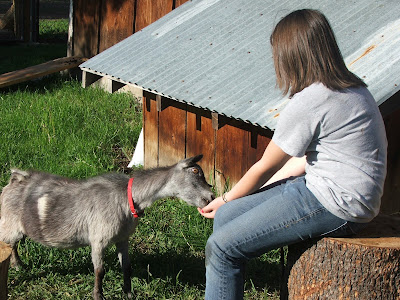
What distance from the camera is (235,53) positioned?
6.23 meters

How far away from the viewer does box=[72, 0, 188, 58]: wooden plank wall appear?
32.1 feet

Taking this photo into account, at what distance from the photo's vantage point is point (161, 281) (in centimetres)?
522

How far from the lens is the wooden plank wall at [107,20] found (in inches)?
385

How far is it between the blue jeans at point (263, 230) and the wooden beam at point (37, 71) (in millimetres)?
7949

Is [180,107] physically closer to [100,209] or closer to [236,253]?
[100,209]

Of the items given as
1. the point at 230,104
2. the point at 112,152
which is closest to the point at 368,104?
the point at 230,104

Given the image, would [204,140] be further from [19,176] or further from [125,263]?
[19,176]

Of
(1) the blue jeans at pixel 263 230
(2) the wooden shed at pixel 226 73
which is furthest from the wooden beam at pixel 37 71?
(1) the blue jeans at pixel 263 230

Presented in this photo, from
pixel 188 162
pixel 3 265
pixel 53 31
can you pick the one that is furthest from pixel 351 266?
pixel 53 31

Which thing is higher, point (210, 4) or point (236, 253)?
point (210, 4)

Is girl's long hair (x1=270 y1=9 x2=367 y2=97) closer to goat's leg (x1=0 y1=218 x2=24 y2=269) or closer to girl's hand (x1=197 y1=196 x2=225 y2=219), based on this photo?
girl's hand (x1=197 y1=196 x2=225 y2=219)

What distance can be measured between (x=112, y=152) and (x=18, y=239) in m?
3.11

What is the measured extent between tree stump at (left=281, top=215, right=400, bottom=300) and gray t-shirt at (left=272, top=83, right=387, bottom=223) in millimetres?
240

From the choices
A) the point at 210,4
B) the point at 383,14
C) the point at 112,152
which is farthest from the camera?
the point at 112,152
